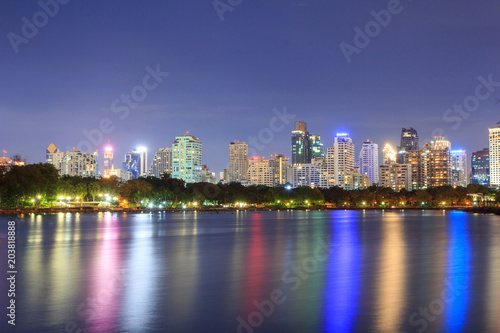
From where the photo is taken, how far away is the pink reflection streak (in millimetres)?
16359

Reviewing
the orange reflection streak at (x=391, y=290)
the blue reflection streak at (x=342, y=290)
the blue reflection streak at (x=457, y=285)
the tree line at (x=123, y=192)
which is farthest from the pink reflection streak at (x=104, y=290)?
the tree line at (x=123, y=192)

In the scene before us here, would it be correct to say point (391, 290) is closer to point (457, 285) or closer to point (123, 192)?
point (457, 285)

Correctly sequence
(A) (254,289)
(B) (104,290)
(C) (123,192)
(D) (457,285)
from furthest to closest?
(C) (123,192), (D) (457,285), (A) (254,289), (B) (104,290)

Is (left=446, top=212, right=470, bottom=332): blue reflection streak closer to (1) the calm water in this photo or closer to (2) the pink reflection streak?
(1) the calm water

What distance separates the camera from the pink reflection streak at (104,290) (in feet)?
53.7

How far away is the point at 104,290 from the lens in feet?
70.8

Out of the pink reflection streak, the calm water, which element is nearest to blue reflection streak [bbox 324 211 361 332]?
the calm water

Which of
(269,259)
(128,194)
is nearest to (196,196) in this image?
(128,194)

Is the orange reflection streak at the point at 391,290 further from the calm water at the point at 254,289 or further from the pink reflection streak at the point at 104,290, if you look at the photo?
the pink reflection streak at the point at 104,290

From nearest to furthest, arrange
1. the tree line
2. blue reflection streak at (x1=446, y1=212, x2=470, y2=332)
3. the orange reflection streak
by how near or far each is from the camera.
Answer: the orange reflection streak
blue reflection streak at (x1=446, y1=212, x2=470, y2=332)
the tree line

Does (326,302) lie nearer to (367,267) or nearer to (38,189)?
(367,267)

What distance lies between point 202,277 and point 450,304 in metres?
12.0

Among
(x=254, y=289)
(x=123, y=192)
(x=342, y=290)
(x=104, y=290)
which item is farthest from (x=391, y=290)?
(x=123, y=192)

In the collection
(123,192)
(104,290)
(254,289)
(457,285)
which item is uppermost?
(123,192)
